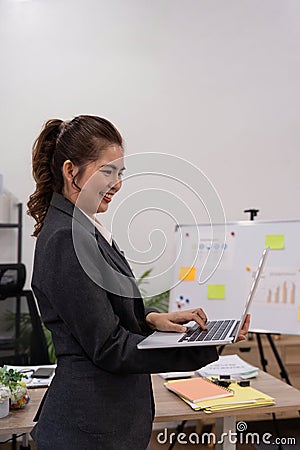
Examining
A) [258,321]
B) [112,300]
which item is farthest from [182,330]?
[258,321]

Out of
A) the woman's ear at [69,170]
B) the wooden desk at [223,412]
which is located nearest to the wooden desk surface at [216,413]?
the wooden desk at [223,412]

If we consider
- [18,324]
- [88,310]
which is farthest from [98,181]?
[18,324]

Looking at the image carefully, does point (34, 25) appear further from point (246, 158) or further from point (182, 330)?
point (182, 330)

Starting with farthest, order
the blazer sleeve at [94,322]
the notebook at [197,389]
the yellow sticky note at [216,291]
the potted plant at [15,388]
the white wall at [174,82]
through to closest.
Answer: the white wall at [174,82] < the yellow sticky note at [216,291] < the notebook at [197,389] < the potted plant at [15,388] < the blazer sleeve at [94,322]

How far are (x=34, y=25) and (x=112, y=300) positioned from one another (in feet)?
9.62

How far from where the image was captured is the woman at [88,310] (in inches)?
45.8

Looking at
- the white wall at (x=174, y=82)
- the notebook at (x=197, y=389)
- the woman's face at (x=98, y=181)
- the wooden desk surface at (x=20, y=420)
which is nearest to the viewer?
the woman's face at (x=98, y=181)

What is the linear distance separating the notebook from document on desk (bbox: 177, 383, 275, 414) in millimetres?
20

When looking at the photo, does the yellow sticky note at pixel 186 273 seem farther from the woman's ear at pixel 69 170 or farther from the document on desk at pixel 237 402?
the woman's ear at pixel 69 170

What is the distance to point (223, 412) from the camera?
1.91 meters

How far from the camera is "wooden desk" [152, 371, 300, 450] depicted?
1867 millimetres

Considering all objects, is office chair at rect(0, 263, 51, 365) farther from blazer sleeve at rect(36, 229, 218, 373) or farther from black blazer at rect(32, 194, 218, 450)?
blazer sleeve at rect(36, 229, 218, 373)

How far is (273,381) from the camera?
89.7 inches

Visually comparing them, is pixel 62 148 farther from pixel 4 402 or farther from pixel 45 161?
pixel 4 402
